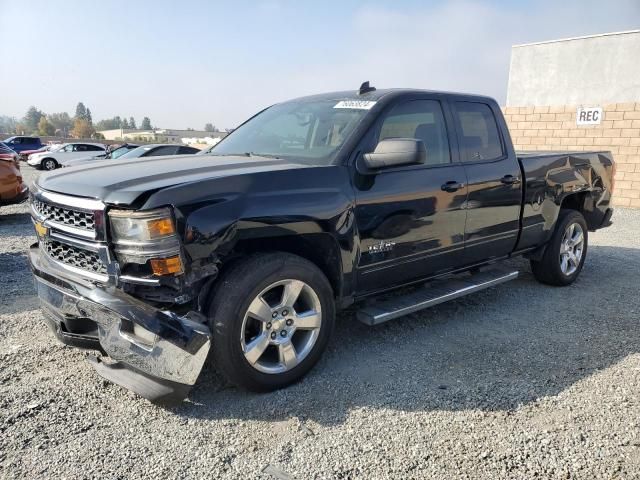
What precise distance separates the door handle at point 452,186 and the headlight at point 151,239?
2.16 m

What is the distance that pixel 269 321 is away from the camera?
3.04 metres

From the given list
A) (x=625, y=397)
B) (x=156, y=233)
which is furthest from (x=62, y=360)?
(x=625, y=397)

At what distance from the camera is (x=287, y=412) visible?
116 inches

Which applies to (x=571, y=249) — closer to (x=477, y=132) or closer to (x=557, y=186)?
(x=557, y=186)

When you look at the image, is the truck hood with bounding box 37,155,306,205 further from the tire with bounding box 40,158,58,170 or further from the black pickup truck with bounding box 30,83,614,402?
the tire with bounding box 40,158,58,170

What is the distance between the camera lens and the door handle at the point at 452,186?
154 inches

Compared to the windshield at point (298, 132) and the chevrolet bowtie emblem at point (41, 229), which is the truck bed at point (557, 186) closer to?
the windshield at point (298, 132)

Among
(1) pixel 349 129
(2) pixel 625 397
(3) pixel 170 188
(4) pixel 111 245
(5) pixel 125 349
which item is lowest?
(2) pixel 625 397

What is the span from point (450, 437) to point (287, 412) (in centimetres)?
92

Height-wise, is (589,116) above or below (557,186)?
above

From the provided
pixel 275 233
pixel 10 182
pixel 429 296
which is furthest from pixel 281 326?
pixel 10 182

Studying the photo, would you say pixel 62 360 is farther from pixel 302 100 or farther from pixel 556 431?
pixel 556 431

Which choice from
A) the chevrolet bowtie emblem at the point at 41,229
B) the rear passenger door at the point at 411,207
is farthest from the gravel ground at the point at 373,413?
the chevrolet bowtie emblem at the point at 41,229

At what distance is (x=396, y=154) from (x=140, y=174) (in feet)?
5.26
